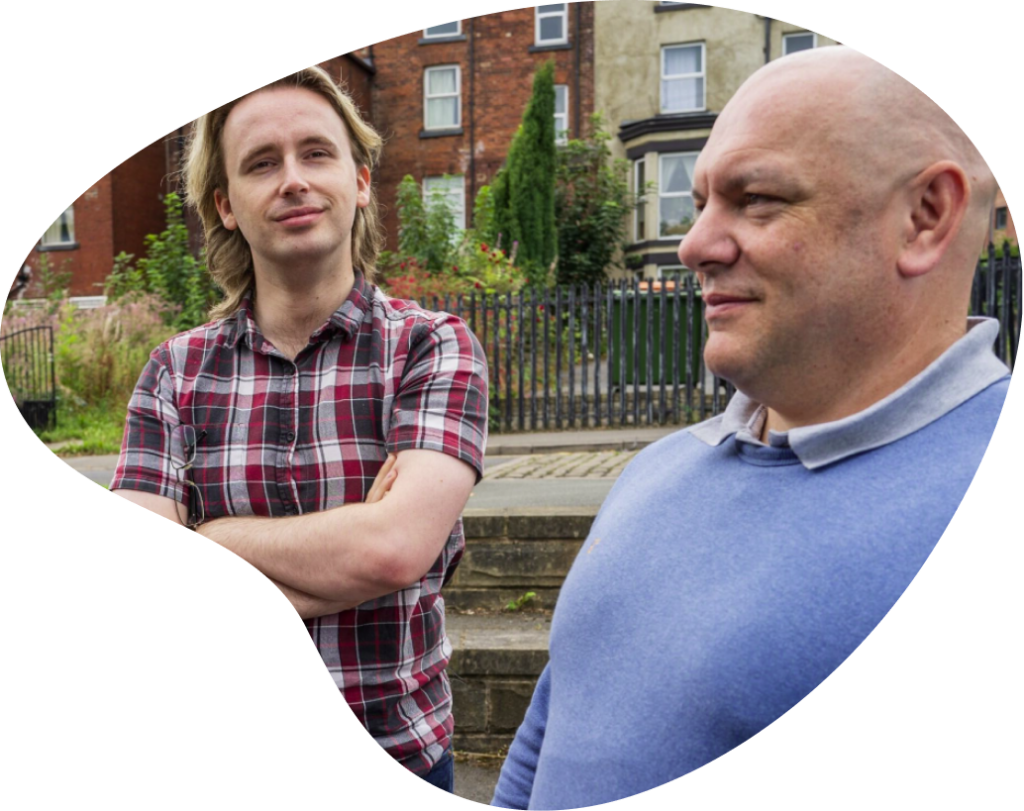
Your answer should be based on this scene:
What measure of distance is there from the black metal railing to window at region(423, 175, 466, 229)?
0.42 metres

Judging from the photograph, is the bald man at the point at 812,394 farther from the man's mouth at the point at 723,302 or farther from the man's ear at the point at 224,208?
the man's ear at the point at 224,208

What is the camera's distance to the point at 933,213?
1.68 ft

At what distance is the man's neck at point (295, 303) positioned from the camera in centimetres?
77

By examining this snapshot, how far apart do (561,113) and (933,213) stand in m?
0.47

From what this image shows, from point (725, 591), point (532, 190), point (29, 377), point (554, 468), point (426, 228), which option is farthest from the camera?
point (554, 468)

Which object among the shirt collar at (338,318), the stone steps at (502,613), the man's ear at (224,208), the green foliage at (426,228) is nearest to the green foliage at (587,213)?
the green foliage at (426,228)

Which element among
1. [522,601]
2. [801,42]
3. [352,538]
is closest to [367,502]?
[352,538]

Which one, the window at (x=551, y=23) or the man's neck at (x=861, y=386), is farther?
the window at (x=551, y=23)

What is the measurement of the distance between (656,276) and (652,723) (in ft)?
1.66

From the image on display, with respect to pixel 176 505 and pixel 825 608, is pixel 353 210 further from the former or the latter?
pixel 825 608

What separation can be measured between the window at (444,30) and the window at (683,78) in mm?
174

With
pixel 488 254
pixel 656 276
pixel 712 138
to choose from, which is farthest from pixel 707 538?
pixel 488 254

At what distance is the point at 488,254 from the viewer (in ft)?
3.39

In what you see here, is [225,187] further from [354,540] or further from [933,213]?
[933,213]
